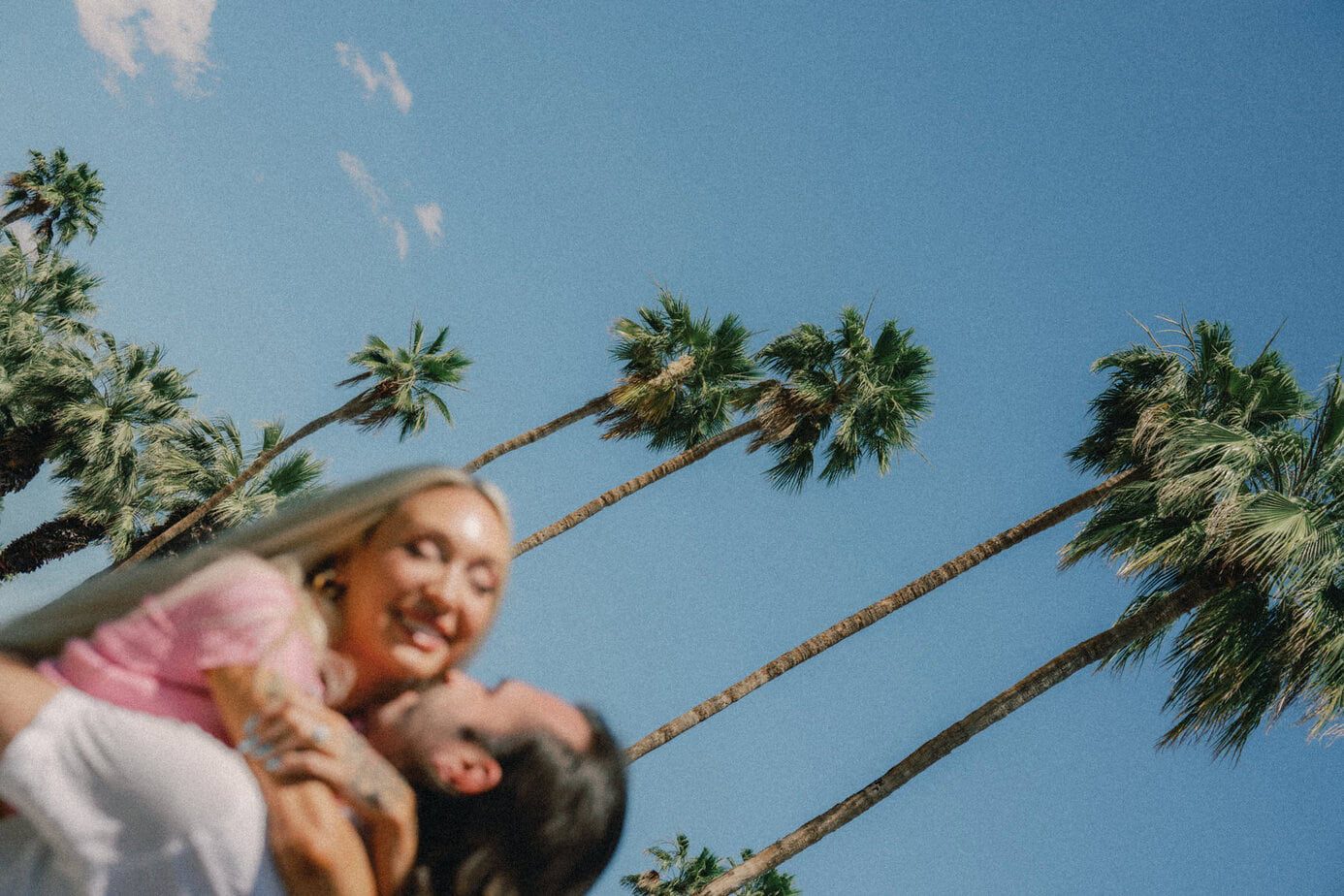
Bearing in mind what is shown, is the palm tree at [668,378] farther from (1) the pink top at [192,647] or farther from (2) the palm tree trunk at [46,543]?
(1) the pink top at [192,647]

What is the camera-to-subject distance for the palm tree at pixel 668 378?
49.1 feet

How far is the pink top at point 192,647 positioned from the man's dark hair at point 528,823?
25 centimetres

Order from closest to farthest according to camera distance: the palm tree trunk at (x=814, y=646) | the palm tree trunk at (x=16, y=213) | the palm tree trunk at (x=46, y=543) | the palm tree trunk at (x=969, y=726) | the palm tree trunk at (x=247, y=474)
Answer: the palm tree trunk at (x=969, y=726) → the palm tree trunk at (x=814, y=646) → the palm tree trunk at (x=247, y=474) → the palm tree trunk at (x=46, y=543) → the palm tree trunk at (x=16, y=213)

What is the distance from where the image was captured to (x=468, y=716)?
3.87ft

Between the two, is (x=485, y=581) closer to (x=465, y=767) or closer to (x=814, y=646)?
(x=465, y=767)

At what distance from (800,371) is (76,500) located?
47.5ft

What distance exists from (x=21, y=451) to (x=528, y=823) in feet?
67.2

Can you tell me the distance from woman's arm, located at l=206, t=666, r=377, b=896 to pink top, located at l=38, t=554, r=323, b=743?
72 mm

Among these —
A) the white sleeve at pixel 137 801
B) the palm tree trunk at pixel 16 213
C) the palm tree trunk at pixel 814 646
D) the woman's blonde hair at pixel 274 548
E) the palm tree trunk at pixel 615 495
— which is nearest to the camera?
the white sleeve at pixel 137 801

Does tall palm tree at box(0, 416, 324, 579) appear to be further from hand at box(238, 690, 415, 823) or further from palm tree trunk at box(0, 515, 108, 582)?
hand at box(238, 690, 415, 823)

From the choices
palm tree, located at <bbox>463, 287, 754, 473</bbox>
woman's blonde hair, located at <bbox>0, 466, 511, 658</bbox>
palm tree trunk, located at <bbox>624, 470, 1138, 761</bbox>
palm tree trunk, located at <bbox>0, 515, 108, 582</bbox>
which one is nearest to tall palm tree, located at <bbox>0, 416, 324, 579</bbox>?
palm tree trunk, located at <bbox>0, 515, 108, 582</bbox>

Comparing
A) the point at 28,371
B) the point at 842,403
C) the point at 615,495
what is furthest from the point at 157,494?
the point at 842,403

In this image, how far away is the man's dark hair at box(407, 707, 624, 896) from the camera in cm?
111

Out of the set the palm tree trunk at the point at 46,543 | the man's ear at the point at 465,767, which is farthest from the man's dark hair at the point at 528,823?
the palm tree trunk at the point at 46,543
